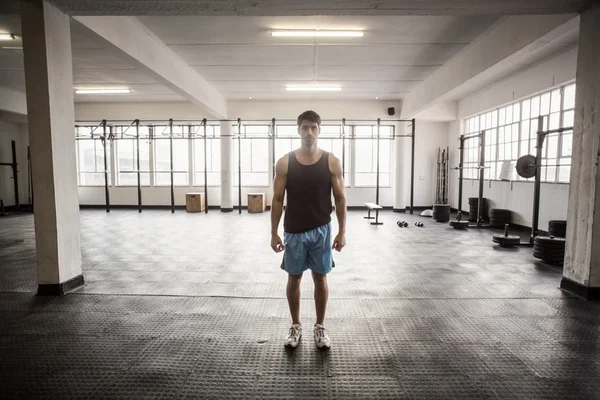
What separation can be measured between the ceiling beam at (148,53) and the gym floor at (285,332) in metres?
2.65

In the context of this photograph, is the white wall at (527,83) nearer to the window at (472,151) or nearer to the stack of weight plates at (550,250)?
Result: the window at (472,151)

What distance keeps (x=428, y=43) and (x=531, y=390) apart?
501cm

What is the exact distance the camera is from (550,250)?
4.35m

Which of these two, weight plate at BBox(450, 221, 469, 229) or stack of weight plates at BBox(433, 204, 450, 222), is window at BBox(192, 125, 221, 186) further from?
weight plate at BBox(450, 221, 469, 229)

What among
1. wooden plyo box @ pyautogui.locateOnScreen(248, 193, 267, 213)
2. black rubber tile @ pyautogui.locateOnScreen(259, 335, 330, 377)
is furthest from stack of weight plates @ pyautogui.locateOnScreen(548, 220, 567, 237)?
wooden plyo box @ pyautogui.locateOnScreen(248, 193, 267, 213)

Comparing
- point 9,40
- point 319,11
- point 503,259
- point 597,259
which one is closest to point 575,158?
point 597,259

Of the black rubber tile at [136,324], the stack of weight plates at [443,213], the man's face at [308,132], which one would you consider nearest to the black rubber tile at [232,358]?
the black rubber tile at [136,324]

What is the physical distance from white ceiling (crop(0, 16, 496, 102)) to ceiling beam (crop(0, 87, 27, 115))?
409 millimetres

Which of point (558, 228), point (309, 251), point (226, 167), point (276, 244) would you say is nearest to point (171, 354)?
point (276, 244)

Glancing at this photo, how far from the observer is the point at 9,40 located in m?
5.38

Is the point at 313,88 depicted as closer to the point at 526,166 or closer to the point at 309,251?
the point at 526,166

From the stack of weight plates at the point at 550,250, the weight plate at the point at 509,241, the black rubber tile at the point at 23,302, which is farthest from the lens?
the weight plate at the point at 509,241

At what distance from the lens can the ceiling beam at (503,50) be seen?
148 inches

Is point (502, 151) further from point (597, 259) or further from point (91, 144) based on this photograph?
point (91, 144)
